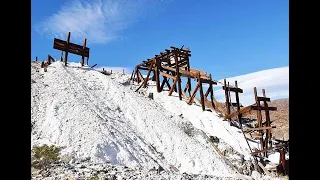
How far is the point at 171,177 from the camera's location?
1088cm

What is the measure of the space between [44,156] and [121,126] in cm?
623

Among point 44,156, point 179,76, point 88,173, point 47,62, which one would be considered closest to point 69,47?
point 47,62

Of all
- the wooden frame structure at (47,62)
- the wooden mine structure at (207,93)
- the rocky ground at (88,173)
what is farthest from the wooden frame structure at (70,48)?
the rocky ground at (88,173)

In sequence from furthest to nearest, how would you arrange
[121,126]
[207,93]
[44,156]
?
1. [207,93]
2. [121,126]
3. [44,156]

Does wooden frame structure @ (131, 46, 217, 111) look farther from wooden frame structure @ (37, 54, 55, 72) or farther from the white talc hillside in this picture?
wooden frame structure @ (37, 54, 55, 72)

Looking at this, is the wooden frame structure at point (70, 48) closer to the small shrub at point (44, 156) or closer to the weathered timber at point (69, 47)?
the weathered timber at point (69, 47)

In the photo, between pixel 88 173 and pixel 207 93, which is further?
pixel 207 93

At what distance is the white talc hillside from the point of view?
526 inches

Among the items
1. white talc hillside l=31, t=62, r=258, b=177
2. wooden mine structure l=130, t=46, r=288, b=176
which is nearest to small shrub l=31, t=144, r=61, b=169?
white talc hillside l=31, t=62, r=258, b=177

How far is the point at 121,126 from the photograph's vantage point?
56.3 ft

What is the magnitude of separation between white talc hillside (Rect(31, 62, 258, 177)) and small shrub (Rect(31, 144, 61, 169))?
53cm

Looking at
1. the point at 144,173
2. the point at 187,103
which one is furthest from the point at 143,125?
→ the point at 144,173

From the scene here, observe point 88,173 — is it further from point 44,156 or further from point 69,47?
point 69,47
